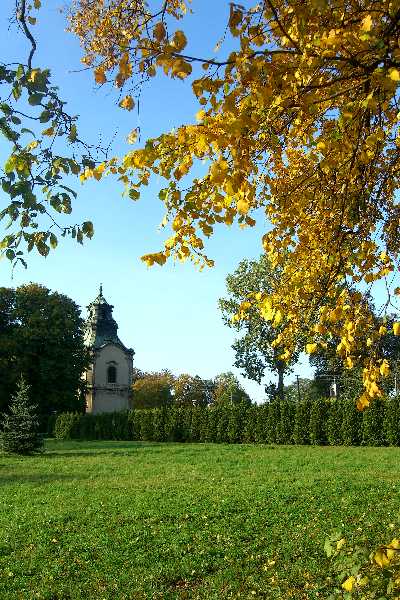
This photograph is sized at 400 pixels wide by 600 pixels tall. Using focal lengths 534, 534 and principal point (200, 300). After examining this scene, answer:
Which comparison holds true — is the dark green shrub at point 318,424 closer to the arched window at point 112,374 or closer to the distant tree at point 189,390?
the arched window at point 112,374

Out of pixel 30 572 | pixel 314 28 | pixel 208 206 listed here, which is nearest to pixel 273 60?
pixel 314 28

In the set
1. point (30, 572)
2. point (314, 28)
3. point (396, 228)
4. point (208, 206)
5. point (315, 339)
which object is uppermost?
point (314, 28)

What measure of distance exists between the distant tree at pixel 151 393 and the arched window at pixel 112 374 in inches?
255

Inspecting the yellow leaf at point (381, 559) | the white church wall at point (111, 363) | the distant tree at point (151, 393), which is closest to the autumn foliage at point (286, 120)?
the yellow leaf at point (381, 559)

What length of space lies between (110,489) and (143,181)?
32.1ft

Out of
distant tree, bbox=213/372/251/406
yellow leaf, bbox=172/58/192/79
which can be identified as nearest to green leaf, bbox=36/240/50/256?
yellow leaf, bbox=172/58/192/79

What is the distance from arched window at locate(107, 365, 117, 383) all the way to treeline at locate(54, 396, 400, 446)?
1856 centimetres

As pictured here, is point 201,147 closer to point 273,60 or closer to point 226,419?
point 273,60

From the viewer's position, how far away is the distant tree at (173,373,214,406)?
6919 cm

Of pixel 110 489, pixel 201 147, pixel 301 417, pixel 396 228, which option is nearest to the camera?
pixel 201 147

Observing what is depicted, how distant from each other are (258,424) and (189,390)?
4489 centimetres

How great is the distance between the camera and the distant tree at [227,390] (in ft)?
205

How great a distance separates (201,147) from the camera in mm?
2482

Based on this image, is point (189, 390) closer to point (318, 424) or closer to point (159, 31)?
point (318, 424)
